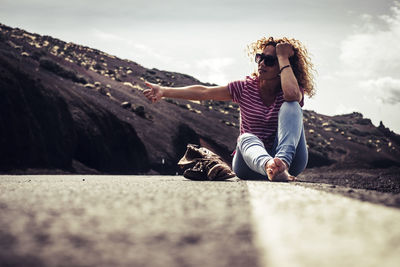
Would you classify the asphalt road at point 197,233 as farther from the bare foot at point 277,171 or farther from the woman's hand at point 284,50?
the woman's hand at point 284,50

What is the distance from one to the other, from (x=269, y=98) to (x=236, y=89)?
0.43m

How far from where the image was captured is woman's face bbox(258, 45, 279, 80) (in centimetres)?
444

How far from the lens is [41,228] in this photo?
1.16 meters

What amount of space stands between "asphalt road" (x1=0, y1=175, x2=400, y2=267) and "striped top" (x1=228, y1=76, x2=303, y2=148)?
8.79 feet

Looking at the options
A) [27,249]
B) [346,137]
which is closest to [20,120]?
[27,249]

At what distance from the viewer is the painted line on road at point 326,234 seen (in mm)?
845

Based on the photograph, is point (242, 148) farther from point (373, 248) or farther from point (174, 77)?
point (174, 77)

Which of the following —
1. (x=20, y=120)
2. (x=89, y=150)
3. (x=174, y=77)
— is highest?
(x=174, y=77)

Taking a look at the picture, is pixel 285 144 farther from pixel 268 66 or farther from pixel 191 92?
pixel 191 92

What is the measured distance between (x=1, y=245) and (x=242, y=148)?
11.0 ft

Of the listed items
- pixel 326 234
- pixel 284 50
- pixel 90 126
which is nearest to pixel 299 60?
pixel 284 50

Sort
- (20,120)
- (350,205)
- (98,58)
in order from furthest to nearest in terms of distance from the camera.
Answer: (98,58)
(20,120)
(350,205)

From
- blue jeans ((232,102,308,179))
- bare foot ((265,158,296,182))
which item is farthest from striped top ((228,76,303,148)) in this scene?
bare foot ((265,158,296,182))

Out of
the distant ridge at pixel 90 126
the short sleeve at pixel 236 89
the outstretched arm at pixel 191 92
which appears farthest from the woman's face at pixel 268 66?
the distant ridge at pixel 90 126
